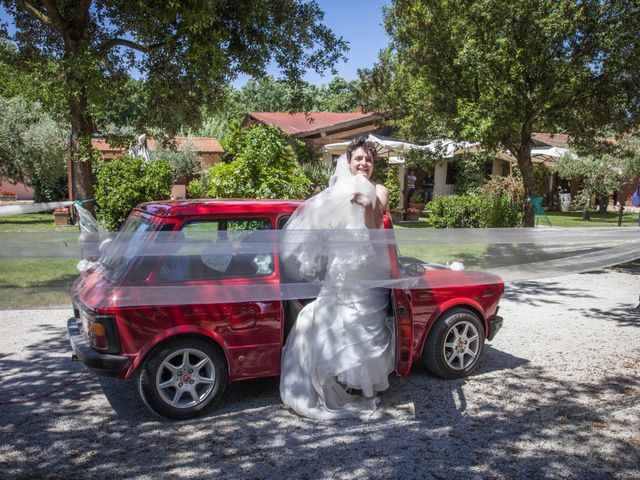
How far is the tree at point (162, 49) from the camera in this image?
21.8ft

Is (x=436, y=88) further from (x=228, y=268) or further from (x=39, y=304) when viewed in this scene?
(x=39, y=304)

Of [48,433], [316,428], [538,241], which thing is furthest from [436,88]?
[48,433]

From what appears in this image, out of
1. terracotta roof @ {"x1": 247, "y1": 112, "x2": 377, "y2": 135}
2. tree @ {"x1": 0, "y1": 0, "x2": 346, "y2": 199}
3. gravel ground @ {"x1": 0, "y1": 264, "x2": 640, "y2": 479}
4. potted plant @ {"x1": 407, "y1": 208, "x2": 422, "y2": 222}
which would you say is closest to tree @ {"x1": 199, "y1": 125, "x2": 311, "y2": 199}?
tree @ {"x1": 0, "y1": 0, "x2": 346, "y2": 199}

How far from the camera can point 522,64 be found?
10.1 meters

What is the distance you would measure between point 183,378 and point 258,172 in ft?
15.4

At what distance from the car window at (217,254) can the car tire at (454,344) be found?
1.72 m

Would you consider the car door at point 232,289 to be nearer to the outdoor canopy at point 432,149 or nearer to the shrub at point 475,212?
the outdoor canopy at point 432,149

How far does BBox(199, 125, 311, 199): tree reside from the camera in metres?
8.35

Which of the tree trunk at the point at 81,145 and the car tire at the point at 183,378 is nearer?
the car tire at the point at 183,378

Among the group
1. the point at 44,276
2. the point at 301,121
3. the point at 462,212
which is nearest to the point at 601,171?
the point at 462,212

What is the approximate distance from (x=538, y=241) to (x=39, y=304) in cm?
456

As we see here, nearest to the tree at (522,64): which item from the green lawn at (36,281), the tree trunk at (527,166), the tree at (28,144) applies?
the tree trunk at (527,166)

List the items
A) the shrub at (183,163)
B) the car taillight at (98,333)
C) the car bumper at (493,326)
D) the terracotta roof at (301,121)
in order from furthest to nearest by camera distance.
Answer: the shrub at (183,163) < the terracotta roof at (301,121) < the car bumper at (493,326) < the car taillight at (98,333)

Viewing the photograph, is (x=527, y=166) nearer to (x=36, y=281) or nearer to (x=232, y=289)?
(x=232, y=289)
